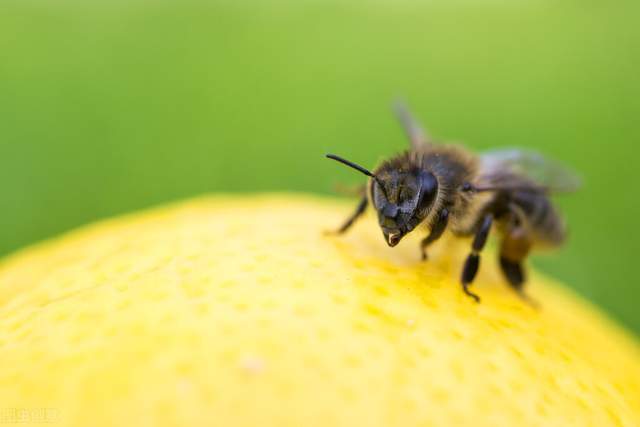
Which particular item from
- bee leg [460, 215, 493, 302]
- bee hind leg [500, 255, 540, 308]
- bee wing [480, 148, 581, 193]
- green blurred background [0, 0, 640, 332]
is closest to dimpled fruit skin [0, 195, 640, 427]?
bee leg [460, 215, 493, 302]

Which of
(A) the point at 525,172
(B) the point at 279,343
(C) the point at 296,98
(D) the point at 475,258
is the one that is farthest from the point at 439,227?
(C) the point at 296,98

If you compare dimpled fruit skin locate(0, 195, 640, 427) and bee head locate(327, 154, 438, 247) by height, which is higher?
bee head locate(327, 154, 438, 247)

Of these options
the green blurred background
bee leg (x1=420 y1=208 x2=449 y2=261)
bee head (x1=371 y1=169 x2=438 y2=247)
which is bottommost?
the green blurred background

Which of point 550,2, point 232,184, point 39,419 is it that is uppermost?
point 550,2

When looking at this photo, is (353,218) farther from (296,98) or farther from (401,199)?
(296,98)

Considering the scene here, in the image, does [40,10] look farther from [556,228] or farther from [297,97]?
[556,228]

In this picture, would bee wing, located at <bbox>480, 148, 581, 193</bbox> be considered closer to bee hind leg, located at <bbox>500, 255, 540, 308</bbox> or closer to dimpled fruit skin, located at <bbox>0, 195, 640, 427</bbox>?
bee hind leg, located at <bbox>500, 255, 540, 308</bbox>

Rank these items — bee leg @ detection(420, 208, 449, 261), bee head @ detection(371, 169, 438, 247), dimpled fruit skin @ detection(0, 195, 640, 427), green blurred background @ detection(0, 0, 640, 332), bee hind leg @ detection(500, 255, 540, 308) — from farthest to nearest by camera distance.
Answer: green blurred background @ detection(0, 0, 640, 332) → bee hind leg @ detection(500, 255, 540, 308) → bee leg @ detection(420, 208, 449, 261) → bee head @ detection(371, 169, 438, 247) → dimpled fruit skin @ detection(0, 195, 640, 427)

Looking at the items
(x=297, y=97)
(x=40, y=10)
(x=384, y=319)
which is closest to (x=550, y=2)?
(x=297, y=97)
